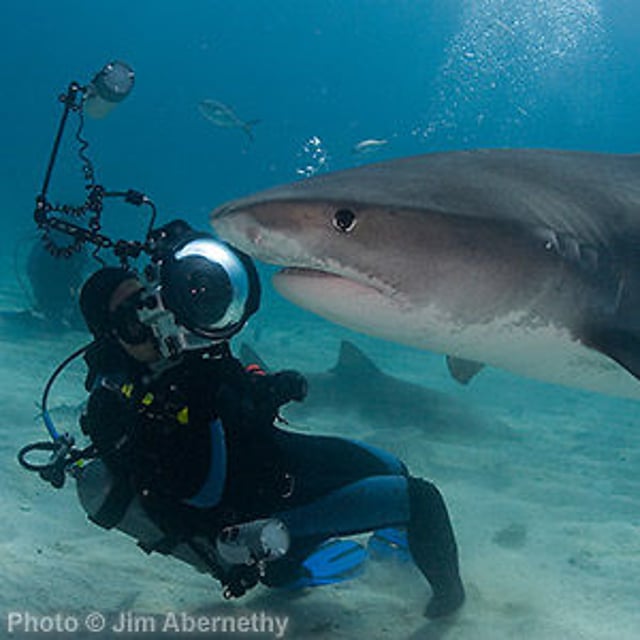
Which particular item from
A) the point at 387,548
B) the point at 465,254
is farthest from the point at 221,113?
the point at 465,254

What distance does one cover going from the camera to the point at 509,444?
8125mm

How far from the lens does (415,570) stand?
4.39 metres

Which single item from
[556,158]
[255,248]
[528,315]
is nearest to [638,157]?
[556,158]

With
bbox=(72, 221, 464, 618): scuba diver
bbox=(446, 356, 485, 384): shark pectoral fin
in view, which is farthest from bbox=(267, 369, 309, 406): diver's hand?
bbox=(446, 356, 485, 384): shark pectoral fin

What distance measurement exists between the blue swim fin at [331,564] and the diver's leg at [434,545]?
1.09 feet

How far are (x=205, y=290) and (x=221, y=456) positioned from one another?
75cm

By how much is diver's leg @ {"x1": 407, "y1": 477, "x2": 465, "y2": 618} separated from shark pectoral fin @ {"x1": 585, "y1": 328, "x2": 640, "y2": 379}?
1.44 m

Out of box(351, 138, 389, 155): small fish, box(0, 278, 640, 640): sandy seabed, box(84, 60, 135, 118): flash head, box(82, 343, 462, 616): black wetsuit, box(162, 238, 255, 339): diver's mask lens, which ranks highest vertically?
box(351, 138, 389, 155): small fish

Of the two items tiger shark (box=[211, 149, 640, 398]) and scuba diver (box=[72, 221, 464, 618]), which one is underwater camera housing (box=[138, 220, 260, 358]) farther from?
tiger shark (box=[211, 149, 640, 398])

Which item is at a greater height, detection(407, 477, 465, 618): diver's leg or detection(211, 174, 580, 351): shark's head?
detection(211, 174, 580, 351): shark's head

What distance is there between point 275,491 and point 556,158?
6.84 ft

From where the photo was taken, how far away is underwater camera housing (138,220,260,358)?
8.65 ft

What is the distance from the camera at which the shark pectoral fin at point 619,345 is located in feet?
8.26

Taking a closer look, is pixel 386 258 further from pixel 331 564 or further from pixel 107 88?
pixel 107 88
